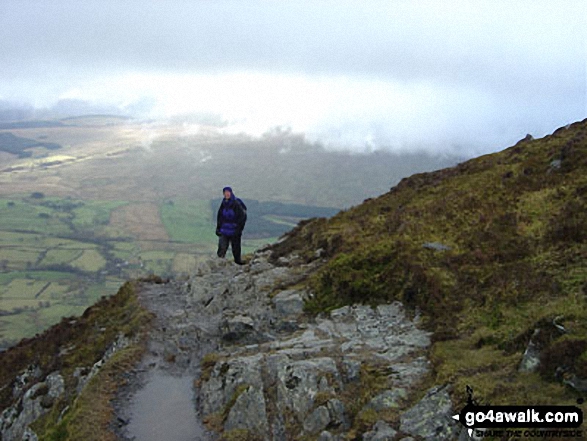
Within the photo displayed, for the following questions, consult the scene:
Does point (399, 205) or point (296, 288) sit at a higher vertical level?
point (399, 205)

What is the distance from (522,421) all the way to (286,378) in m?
7.04

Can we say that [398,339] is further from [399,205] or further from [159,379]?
[399,205]

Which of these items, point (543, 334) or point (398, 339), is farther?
point (398, 339)

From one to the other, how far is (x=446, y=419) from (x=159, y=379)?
35.5ft

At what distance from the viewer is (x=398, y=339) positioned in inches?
642

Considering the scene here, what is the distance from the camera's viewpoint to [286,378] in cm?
1480

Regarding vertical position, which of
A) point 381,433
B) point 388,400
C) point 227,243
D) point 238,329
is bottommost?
point 238,329

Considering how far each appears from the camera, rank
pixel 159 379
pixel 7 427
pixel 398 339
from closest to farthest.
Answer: pixel 398 339 < pixel 159 379 < pixel 7 427

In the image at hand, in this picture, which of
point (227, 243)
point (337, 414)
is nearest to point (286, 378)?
point (337, 414)

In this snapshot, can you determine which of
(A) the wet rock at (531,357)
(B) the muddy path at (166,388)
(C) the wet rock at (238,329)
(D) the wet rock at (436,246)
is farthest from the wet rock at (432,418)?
(C) the wet rock at (238,329)

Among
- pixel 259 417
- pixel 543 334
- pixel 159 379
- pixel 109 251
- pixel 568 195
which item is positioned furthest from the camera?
pixel 109 251

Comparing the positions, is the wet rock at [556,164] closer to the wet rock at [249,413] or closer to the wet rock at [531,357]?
the wet rock at [531,357]

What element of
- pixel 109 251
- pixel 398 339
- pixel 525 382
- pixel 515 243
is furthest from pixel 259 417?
pixel 109 251

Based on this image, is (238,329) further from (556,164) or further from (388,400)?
(556,164)
